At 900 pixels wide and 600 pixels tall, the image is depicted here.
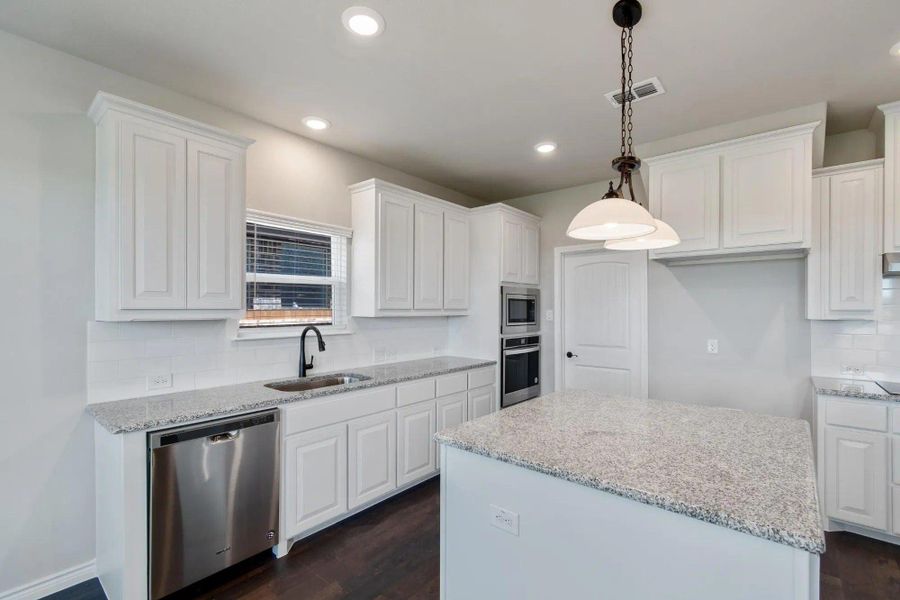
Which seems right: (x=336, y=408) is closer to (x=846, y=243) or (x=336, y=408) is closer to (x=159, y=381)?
(x=159, y=381)

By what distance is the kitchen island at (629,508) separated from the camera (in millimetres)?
1084

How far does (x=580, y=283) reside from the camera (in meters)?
4.35

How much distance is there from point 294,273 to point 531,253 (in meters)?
2.43

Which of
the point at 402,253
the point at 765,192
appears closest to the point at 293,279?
the point at 402,253

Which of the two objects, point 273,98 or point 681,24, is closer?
point 681,24

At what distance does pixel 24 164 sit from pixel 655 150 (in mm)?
3852

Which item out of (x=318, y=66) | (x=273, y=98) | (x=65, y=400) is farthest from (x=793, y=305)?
(x=65, y=400)

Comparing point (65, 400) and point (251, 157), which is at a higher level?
point (251, 157)

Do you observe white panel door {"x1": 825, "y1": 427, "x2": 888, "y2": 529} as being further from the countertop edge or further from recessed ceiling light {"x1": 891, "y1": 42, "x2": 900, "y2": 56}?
the countertop edge

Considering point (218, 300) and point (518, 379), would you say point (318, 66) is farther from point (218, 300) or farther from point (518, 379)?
point (518, 379)

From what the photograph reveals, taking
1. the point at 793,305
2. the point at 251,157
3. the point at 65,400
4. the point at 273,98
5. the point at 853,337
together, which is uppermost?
the point at 273,98

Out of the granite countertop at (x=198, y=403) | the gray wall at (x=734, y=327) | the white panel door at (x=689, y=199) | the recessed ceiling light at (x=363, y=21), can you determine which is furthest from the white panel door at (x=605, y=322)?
the recessed ceiling light at (x=363, y=21)

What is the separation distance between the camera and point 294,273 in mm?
3119

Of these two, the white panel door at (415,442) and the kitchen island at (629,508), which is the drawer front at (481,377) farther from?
the kitchen island at (629,508)
